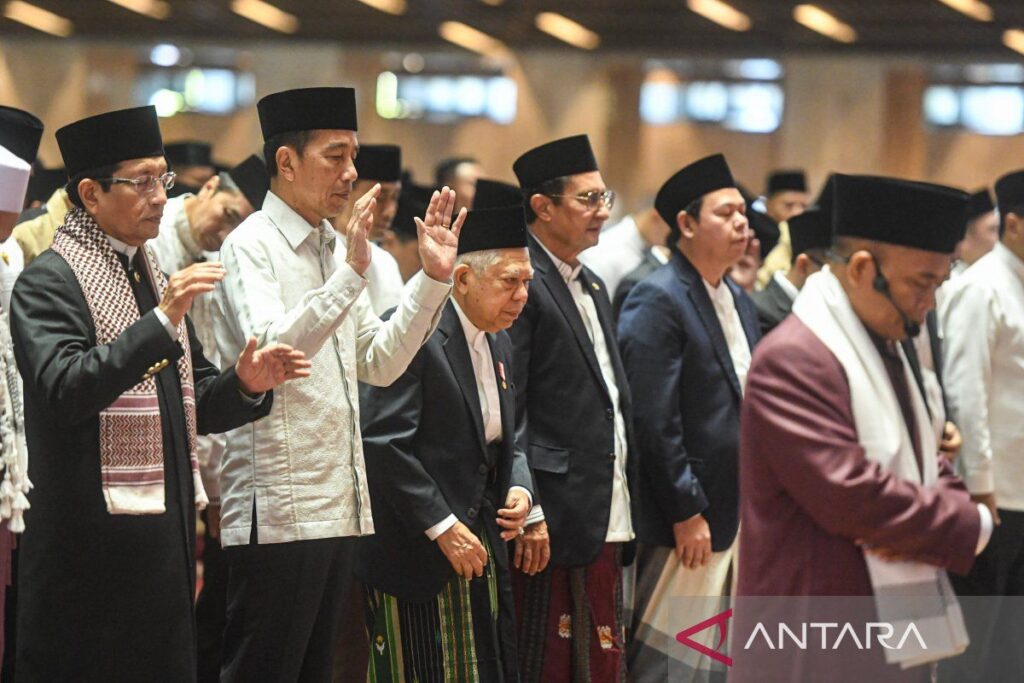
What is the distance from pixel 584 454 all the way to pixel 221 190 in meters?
1.79

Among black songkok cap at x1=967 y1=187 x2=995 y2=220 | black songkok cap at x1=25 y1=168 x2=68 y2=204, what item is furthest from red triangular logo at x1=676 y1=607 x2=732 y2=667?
black songkok cap at x1=967 y1=187 x2=995 y2=220

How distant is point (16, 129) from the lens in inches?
159

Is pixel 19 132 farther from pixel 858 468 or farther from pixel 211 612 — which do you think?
pixel 858 468

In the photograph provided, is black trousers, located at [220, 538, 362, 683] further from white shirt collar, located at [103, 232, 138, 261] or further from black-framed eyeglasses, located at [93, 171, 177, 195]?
black-framed eyeglasses, located at [93, 171, 177, 195]

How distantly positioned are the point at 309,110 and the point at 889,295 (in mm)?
1612

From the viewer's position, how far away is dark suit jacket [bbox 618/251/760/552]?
4.63m

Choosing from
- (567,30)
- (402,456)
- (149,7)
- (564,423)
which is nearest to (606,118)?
(567,30)

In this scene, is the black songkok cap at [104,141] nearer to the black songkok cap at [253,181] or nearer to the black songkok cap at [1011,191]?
the black songkok cap at [253,181]

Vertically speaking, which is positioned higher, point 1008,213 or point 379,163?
point 379,163

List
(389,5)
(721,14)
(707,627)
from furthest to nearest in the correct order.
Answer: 1. (389,5)
2. (721,14)
3. (707,627)

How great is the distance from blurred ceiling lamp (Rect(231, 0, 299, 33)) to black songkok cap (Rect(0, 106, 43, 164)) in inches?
418

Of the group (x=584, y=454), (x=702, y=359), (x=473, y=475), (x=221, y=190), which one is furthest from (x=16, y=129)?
(x=702, y=359)

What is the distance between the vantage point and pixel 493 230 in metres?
3.95

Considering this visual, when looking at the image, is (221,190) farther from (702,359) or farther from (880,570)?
(880,570)
